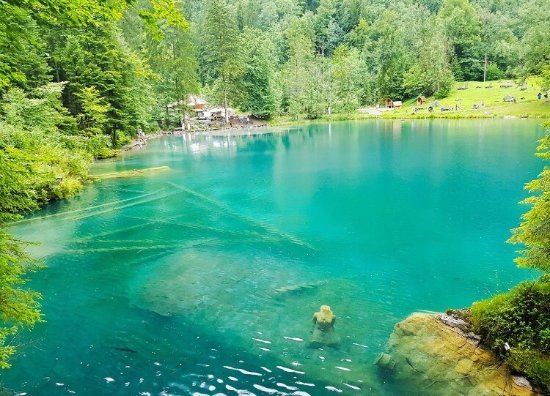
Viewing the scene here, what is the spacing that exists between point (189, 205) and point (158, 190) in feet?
16.0

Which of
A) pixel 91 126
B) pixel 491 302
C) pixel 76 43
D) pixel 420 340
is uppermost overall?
pixel 76 43

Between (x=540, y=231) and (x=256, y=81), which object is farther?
(x=256, y=81)

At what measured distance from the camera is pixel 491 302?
25.2ft

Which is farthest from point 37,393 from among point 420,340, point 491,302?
point 491,302

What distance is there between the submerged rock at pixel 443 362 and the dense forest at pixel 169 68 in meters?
6.67

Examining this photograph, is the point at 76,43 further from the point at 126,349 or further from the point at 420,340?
the point at 420,340

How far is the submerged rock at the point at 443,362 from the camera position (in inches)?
264

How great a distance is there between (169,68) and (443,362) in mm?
73255

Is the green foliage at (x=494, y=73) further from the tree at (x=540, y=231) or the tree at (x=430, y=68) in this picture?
the tree at (x=540, y=231)

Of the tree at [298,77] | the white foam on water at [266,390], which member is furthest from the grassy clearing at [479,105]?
the white foam on water at [266,390]

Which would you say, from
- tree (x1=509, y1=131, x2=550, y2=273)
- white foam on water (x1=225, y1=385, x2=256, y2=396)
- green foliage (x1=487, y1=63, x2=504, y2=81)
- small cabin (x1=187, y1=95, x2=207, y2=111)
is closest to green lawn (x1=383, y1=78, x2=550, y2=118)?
green foliage (x1=487, y1=63, x2=504, y2=81)

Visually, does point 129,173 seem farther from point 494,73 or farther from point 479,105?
point 494,73

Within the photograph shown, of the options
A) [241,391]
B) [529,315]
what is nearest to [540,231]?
[529,315]

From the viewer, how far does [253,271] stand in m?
14.1
